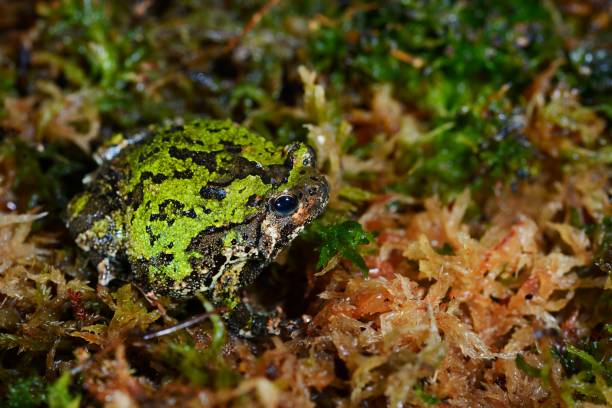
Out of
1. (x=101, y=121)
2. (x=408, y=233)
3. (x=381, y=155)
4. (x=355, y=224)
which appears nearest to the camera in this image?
(x=355, y=224)

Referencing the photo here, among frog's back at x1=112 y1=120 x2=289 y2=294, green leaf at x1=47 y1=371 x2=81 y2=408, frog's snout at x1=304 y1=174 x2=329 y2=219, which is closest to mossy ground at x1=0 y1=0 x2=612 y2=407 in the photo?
green leaf at x1=47 y1=371 x2=81 y2=408

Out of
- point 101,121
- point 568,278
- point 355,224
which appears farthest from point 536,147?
point 101,121

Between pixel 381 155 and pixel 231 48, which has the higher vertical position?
pixel 231 48

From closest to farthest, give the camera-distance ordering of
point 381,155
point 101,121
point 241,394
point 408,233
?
1. point 241,394
2. point 408,233
3. point 381,155
4. point 101,121

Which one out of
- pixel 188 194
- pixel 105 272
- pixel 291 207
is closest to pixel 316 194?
pixel 291 207

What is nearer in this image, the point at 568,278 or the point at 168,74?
the point at 568,278

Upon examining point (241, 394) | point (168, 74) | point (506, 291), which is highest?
point (168, 74)

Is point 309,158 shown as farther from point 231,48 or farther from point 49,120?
point 49,120

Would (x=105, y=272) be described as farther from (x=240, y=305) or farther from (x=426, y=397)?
(x=426, y=397)

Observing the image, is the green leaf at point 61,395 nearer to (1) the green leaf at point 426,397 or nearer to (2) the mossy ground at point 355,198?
(2) the mossy ground at point 355,198
